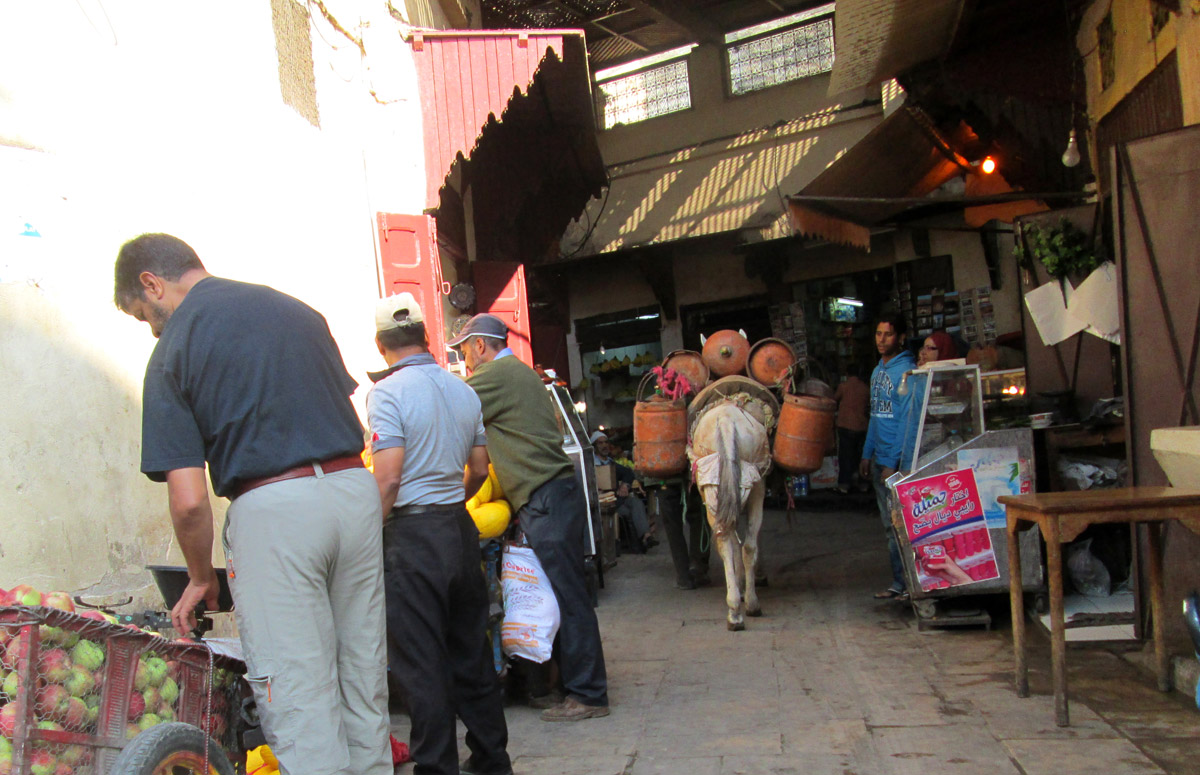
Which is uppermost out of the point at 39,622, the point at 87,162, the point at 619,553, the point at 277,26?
the point at 277,26

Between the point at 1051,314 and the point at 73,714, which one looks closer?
the point at 73,714

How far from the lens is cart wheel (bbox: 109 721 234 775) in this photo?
7.63ft

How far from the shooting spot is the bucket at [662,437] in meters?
7.23

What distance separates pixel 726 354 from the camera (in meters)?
7.70

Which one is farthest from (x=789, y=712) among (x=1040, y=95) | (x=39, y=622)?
(x=1040, y=95)

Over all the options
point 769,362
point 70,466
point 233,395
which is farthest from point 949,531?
point 70,466

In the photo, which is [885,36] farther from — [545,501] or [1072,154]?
[545,501]

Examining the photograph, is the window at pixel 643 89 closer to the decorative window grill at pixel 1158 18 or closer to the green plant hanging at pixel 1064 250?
the green plant hanging at pixel 1064 250

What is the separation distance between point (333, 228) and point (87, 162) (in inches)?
91.9

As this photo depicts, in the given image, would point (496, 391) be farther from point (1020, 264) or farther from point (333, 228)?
point (1020, 264)

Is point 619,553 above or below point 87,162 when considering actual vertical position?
below

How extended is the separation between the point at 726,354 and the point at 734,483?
5.24 feet

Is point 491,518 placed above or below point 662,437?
below

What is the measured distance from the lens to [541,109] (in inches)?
404
